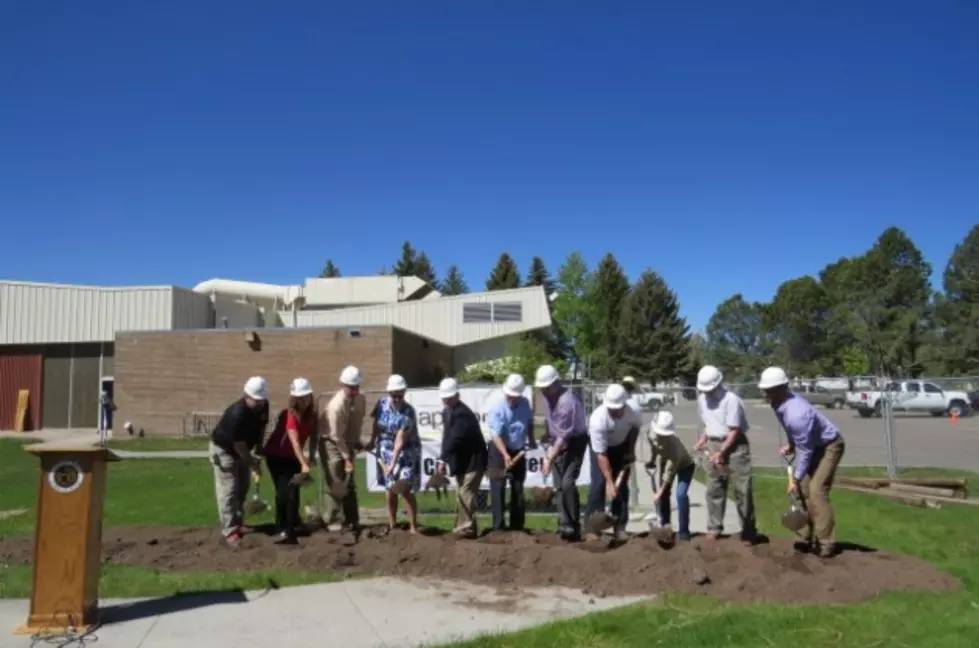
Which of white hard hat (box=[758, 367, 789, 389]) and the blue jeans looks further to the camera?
the blue jeans

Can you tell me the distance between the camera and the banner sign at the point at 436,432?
11.5m

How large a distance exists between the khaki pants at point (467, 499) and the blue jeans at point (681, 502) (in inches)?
77.5

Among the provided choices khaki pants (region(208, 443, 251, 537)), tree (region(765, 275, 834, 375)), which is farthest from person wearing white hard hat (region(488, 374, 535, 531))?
tree (region(765, 275, 834, 375))

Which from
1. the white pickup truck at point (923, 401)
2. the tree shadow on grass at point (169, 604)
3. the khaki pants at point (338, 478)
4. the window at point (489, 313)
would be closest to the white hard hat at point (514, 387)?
the khaki pants at point (338, 478)

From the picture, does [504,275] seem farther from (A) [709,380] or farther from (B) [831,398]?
(A) [709,380]

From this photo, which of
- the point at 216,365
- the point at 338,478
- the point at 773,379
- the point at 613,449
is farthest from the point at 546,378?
the point at 216,365

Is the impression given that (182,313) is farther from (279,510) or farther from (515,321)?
(279,510)

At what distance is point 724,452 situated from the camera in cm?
815

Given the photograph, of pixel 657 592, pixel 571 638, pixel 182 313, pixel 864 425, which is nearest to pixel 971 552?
pixel 657 592

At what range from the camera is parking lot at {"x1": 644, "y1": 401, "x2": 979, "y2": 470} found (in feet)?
58.5

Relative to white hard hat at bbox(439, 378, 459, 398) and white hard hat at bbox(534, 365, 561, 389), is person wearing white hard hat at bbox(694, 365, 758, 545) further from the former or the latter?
white hard hat at bbox(439, 378, 459, 398)

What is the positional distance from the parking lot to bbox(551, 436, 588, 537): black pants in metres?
10.2

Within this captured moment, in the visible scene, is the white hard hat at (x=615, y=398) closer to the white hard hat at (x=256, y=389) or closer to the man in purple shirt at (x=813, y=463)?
the man in purple shirt at (x=813, y=463)

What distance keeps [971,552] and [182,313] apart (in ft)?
104
